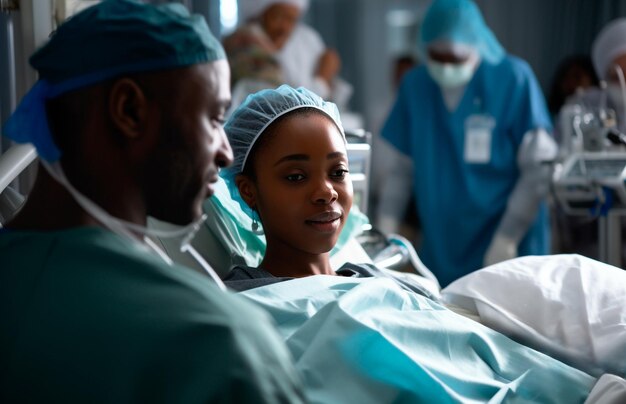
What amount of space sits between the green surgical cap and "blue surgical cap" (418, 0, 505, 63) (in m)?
3.06

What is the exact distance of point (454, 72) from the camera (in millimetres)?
3953

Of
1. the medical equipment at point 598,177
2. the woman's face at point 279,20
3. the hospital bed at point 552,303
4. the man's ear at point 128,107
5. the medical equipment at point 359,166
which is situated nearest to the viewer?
the man's ear at point 128,107

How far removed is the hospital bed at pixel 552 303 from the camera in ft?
5.26

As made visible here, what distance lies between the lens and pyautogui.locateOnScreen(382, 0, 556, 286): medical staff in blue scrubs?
3.85 m

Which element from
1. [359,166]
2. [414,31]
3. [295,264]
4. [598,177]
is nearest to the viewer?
[295,264]

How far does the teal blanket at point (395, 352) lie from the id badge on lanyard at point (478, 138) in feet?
7.43

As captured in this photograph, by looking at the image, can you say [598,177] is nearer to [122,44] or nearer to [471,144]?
[471,144]

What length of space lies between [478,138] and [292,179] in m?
2.22

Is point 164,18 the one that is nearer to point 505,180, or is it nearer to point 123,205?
point 123,205

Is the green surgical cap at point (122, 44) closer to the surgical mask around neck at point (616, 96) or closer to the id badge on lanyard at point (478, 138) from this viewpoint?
the id badge on lanyard at point (478, 138)

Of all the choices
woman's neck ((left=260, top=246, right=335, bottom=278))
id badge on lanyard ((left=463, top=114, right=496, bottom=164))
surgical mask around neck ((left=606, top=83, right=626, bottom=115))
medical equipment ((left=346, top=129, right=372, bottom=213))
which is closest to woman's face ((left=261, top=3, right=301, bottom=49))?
id badge on lanyard ((left=463, top=114, right=496, bottom=164))

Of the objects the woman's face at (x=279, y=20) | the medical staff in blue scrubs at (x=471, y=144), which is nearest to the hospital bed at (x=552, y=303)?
the medical staff in blue scrubs at (x=471, y=144)

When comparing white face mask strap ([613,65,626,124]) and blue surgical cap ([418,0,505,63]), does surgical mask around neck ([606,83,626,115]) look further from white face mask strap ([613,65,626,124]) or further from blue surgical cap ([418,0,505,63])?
blue surgical cap ([418,0,505,63])

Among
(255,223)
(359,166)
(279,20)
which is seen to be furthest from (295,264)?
(279,20)
